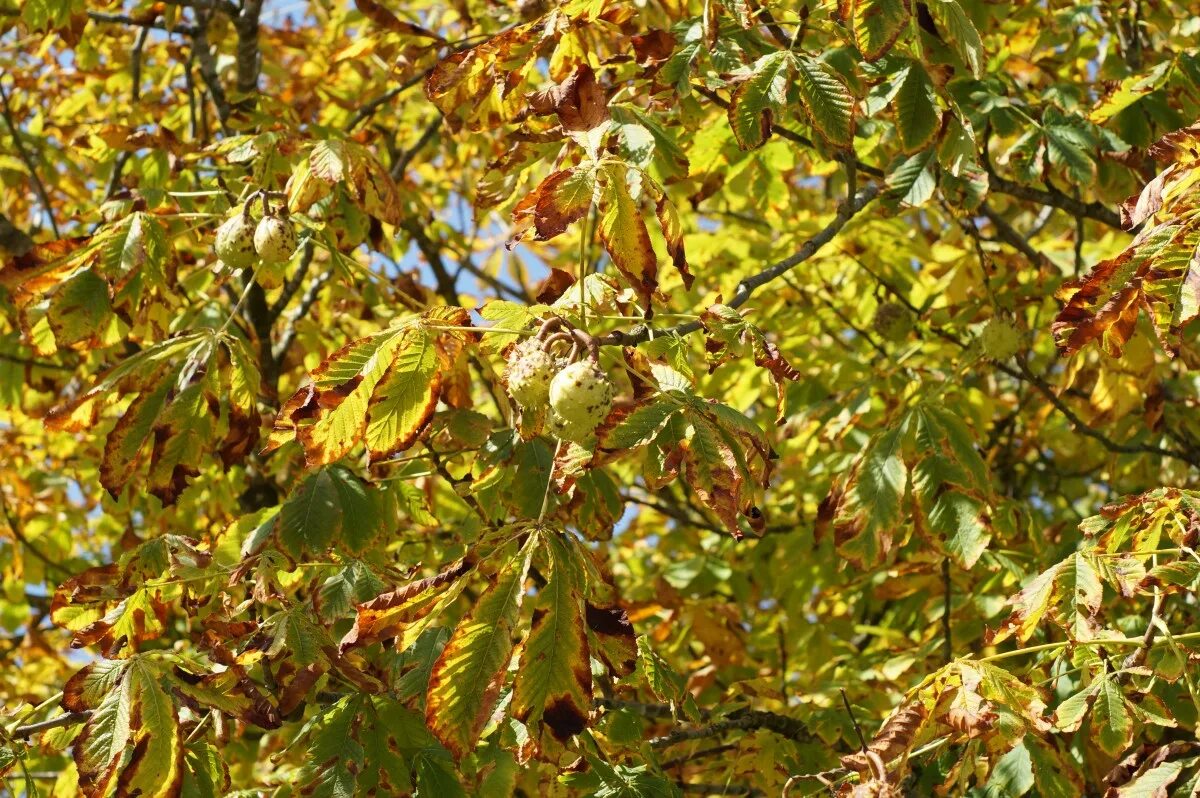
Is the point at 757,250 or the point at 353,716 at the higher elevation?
the point at 757,250

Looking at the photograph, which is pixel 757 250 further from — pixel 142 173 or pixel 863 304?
pixel 142 173

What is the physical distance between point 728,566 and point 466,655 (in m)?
2.04

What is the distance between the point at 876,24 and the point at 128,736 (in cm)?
160

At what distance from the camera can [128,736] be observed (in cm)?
180

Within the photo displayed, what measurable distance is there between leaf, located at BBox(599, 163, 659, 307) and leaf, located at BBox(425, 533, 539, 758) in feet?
1.35

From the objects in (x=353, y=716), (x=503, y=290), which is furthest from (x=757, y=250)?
(x=353, y=716)

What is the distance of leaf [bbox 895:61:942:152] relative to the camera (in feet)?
7.79

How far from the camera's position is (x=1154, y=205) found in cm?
186

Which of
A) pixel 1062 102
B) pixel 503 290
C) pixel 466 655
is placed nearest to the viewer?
pixel 466 655

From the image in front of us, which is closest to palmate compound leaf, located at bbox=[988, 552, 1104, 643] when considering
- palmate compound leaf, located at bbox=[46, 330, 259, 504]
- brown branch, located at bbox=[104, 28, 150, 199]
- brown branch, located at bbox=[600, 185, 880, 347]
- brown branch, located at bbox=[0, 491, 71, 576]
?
brown branch, located at bbox=[600, 185, 880, 347]

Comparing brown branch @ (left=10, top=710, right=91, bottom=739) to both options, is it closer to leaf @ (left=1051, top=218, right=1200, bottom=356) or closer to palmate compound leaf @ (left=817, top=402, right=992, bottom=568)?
palmate compound leaf @ (left=817, top=402, right=992, bottom=568)

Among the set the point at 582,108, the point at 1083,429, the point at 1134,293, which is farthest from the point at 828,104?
the point at 1083,429

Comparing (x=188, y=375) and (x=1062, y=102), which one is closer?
(x=188, y=375)

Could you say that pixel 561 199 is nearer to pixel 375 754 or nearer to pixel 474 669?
pixel 474 669
